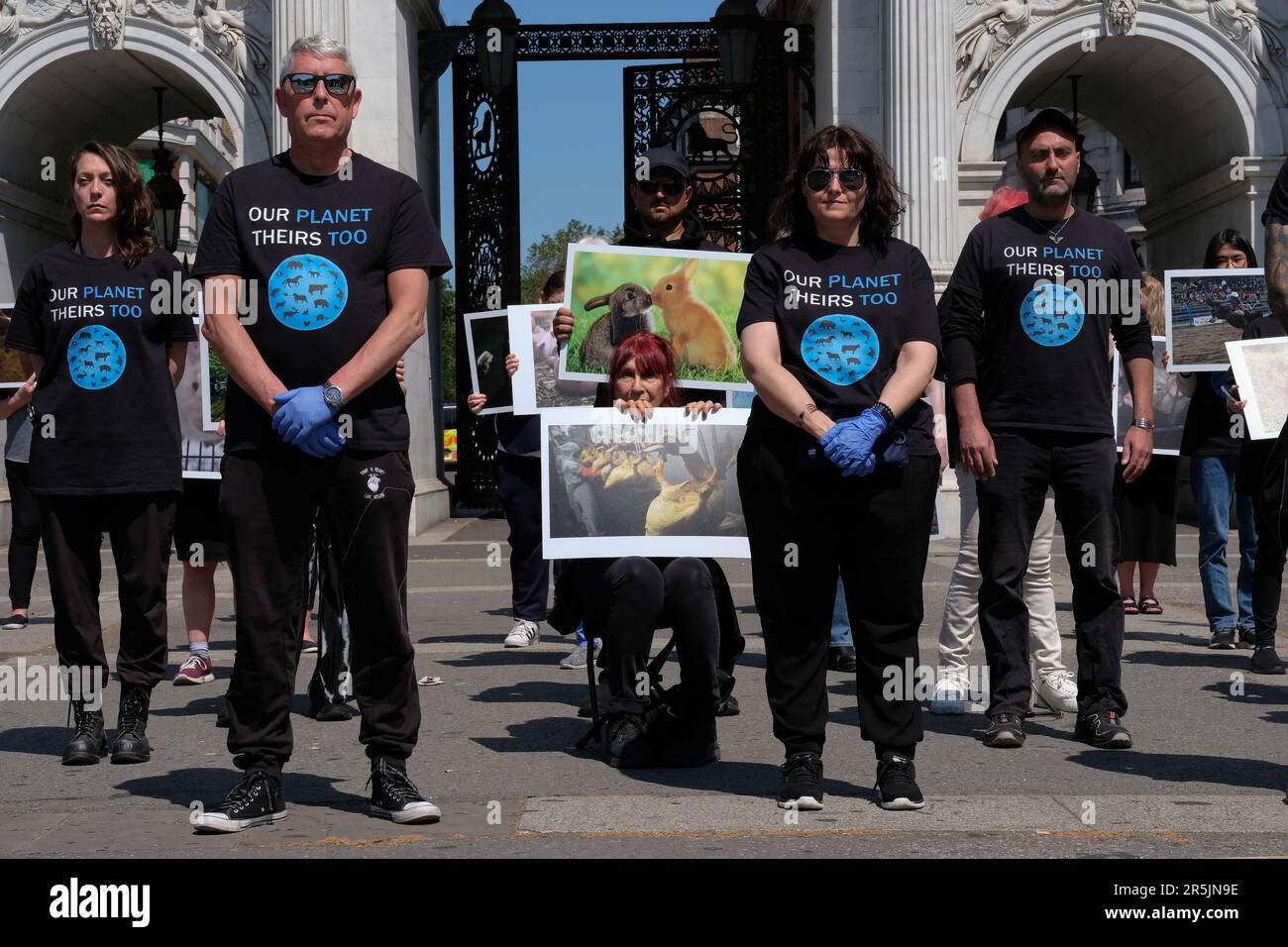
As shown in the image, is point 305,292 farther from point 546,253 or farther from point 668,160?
point 546,253

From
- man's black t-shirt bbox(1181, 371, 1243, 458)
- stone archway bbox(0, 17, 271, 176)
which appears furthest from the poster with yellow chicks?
stone archway bbox(0, 17, 271, 176)

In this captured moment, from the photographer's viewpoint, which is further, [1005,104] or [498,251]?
[498,251]

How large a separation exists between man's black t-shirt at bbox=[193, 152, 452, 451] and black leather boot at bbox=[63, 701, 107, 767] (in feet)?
5.59

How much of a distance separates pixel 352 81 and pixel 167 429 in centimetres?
177

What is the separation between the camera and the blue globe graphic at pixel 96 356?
6.38m

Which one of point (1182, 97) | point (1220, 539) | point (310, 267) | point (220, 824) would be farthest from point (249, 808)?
point (1182, 97)

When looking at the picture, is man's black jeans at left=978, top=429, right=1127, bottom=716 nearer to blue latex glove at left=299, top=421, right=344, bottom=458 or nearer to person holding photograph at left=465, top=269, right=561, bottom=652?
blue latex glove at left=299, top=421, right=344, bottom=458

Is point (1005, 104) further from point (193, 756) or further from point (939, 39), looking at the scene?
point (193, 756)

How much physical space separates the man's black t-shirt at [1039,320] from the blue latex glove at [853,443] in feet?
4.83

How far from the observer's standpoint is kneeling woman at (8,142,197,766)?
20.7 ft

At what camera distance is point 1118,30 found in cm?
1872

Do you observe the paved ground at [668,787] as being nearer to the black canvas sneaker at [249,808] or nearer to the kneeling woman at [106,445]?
the black canvas sneaker at [249,808]

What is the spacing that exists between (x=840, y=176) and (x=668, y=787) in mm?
1953

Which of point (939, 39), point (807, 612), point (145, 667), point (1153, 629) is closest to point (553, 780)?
point (807, 612)
